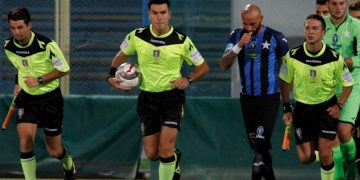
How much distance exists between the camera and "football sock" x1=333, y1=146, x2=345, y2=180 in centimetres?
1328

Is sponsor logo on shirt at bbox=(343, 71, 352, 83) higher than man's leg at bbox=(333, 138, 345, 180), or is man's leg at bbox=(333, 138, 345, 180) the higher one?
sponsor logo on shirt at bbox=(343, 71, 352, 83)

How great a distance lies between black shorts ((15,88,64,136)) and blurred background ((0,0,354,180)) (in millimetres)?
1910

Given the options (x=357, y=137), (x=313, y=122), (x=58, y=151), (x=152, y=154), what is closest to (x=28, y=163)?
(x=58, y=151)

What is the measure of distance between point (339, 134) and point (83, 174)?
389cm

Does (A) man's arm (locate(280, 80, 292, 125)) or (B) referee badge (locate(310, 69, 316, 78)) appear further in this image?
(A) man's arm (locate(280, 80, 292, 125))

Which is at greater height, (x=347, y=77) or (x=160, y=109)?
(x=347, y=77)

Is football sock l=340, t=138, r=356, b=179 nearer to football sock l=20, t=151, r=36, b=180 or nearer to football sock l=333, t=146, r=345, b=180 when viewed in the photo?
football sock l=333, t=146, r=345, b=180

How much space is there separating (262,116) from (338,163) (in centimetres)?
109

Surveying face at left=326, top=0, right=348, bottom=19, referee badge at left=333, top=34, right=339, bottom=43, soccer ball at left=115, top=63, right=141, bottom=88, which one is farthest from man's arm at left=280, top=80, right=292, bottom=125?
soccer ball at left=115, top=63, right=141, bottom=88

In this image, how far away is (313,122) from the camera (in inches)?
504

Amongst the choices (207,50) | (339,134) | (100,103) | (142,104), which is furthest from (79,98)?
(339,134)

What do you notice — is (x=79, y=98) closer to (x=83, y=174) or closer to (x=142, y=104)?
(x=83, y=174)

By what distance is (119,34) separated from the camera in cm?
1572

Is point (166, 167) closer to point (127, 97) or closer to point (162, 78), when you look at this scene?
point (162, 78)
